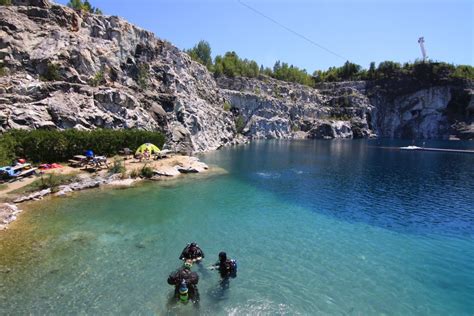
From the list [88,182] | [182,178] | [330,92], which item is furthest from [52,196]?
[330,92]

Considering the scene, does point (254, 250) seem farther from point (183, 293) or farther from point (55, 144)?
point (55, 144)

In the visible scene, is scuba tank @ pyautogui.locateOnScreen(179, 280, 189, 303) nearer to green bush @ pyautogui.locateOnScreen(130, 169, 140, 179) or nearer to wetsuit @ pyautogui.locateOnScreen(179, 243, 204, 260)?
wetsuit @ pyautogui.locateOnScreen(179, 243, 204, 260)

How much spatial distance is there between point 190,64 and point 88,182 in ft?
262

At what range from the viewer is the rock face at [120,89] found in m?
57.9

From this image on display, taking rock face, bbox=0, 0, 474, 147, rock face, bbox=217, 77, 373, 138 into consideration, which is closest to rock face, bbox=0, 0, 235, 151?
rock face, bbox=0, 0, 474, 147

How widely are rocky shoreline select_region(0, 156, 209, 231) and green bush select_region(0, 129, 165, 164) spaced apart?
7.87 m

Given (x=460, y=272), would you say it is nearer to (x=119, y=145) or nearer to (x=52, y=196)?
(x=52, y=196)

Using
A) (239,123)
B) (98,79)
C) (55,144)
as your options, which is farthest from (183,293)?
(239,123)

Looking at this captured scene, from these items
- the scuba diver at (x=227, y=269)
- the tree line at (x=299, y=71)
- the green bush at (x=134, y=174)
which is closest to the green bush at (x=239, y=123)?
the tree line at (x=299, y=71)

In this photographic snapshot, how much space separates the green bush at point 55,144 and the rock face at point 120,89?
720 cm

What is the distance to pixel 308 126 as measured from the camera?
165m

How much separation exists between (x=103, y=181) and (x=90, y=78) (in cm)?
3601

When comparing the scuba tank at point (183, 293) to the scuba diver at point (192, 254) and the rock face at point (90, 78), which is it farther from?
the rock face at point (90, 78)

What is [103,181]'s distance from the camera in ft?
138
